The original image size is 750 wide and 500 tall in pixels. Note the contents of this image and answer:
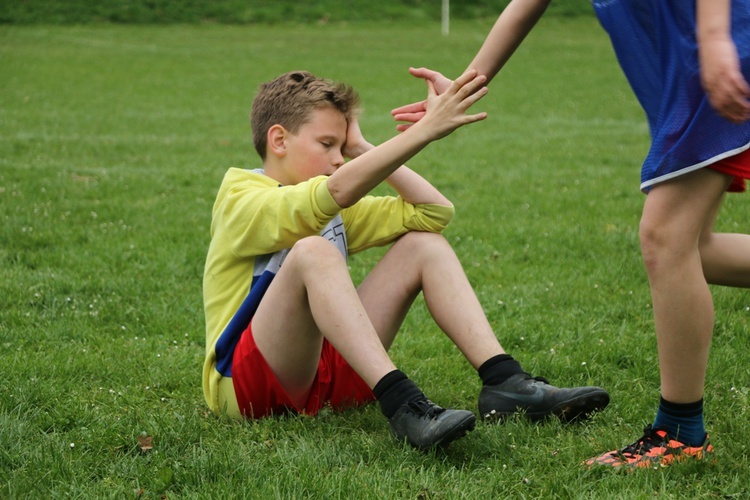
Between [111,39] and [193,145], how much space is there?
16973 mm

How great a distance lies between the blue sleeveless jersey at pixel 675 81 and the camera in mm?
2498

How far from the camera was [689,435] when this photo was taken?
282 centimetres

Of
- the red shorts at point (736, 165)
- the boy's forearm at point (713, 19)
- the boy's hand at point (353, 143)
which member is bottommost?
the boy's hand at point (353, 143)

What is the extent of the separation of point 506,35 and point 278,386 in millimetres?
1433

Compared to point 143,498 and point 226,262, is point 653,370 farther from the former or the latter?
point 143,498

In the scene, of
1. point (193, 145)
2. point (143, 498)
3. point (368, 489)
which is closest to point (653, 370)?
point (368, 489)

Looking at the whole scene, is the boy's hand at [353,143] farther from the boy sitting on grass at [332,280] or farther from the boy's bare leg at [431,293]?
the boy's bare leg at [431,293]

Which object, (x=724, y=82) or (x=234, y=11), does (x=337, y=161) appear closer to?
(x=724, y=82)

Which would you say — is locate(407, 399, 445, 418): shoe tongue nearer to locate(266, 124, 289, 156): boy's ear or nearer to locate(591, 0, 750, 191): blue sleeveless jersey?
locate(591, 0, 750, 191): blue sleeveless jersey

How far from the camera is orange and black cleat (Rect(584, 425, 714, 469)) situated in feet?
9.12

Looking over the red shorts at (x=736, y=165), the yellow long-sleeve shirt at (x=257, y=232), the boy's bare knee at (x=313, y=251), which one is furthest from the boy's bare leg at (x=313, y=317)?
the red shorts at (x=736, y=165)

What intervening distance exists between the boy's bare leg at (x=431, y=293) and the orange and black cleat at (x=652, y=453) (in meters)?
0.55

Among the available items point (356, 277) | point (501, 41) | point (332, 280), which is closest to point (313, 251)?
point (332, 280)

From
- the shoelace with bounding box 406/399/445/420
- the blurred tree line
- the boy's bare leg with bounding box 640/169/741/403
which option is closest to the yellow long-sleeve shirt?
the shoelace with bounding box 406/399/445/420
